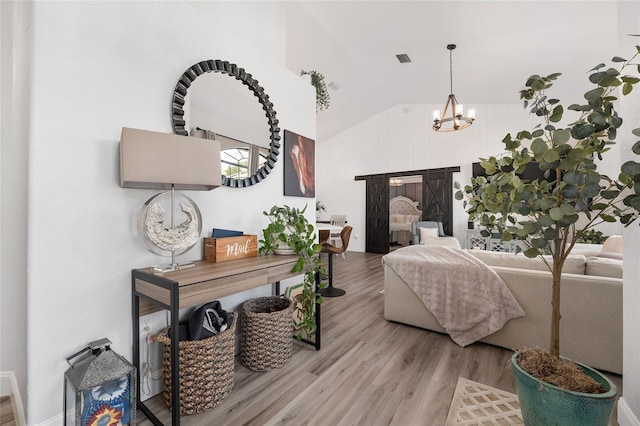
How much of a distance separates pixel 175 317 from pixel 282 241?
0.97 metres

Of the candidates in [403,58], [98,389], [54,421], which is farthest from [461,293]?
[403,58]

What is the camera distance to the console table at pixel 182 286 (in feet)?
4.34

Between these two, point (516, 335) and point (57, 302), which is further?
point (516, 335)

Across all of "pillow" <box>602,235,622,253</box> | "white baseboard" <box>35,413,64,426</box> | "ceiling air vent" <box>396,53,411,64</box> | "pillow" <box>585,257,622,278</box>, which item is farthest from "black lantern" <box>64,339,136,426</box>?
"ceiling air vent" <box>396,53,411,64</box>

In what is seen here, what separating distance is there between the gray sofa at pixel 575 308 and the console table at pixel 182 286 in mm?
1917

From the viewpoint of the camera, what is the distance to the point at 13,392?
5.34 ft

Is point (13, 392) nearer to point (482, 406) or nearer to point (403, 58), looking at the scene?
point (482, 406)

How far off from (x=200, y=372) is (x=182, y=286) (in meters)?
0.61

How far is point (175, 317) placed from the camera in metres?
1.30

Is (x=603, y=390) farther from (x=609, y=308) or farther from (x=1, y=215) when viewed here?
(x=1, y=215)

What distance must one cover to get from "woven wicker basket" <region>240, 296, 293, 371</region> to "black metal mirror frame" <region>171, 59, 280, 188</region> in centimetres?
104

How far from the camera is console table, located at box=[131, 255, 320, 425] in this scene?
1323mm

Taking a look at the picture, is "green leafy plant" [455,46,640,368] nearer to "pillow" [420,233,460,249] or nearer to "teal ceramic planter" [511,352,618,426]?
"teal ceramic planter" [511,352,618,426]

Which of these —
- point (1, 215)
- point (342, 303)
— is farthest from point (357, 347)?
point (1, 215)
